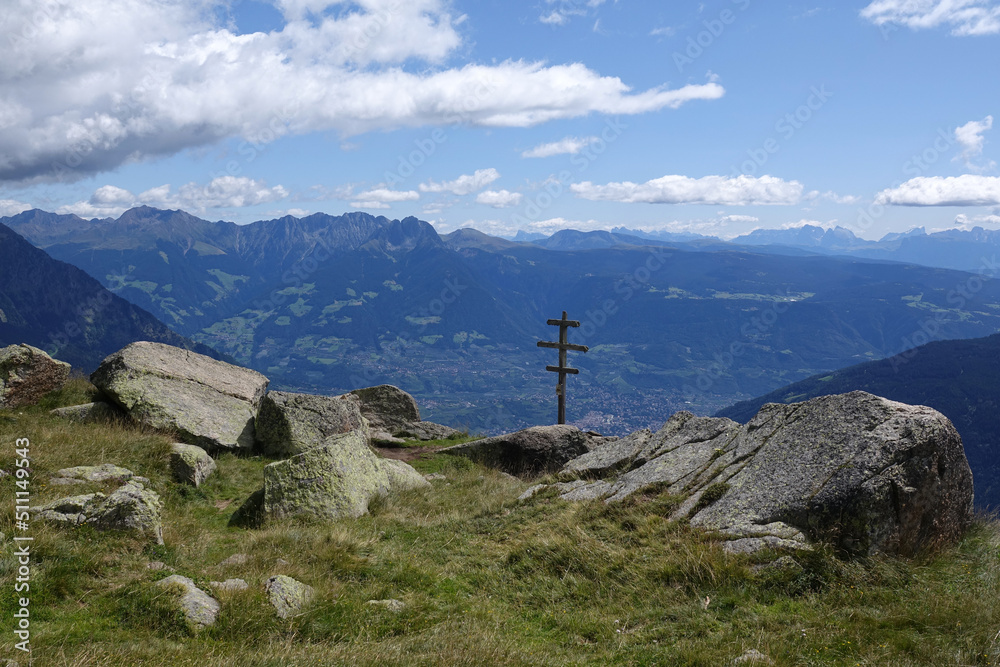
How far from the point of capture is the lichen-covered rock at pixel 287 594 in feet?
26.9

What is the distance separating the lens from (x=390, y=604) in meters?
8.91

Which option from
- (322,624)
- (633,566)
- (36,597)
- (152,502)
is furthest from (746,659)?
(152,502)

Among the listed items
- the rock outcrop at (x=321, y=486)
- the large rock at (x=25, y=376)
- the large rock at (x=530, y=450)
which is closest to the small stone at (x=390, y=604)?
the rock outcrop at (x=321, y=486)

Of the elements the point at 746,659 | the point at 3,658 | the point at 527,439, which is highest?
the point at 3,658

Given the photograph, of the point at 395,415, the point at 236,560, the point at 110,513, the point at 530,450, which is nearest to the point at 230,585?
the point at 236,560

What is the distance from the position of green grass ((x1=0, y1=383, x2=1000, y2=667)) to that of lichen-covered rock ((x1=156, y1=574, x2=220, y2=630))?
0.40 feet

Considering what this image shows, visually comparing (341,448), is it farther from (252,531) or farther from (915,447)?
(915,447)

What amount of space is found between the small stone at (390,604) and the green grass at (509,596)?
0.75 feet

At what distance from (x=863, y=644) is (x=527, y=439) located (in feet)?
56.6

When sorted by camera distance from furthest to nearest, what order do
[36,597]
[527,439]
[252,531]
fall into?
1. [527,439]
2. [252,531]
3. [36,597]

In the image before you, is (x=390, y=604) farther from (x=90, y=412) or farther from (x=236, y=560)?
(x=90, y=412)

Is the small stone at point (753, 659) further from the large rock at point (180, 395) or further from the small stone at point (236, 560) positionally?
the large rock at point (180, 395)

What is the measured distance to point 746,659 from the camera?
696 cm

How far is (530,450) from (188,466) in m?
12.8
